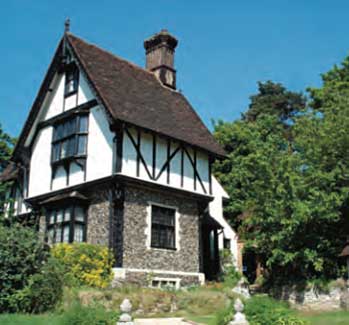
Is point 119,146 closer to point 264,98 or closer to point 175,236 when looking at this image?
point 175,236

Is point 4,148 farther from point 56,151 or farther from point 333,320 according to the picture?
point 333,320

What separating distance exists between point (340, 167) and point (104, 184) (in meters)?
9.34

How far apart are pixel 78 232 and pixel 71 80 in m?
6.76

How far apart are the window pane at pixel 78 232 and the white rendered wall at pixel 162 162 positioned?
2.97 metres

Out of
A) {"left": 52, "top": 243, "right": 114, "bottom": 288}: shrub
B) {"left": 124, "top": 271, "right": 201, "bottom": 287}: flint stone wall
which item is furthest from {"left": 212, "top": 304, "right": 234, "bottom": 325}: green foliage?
{"left": 124, "top": 271, "right": 201, "bottom": 287}: flint stone wall

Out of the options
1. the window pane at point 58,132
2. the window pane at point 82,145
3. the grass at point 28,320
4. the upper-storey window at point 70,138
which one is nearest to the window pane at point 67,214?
the upper-storey window at point 70,138

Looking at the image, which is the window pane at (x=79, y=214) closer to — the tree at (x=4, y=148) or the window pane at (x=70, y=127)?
the window pane at (x=70, y=127)

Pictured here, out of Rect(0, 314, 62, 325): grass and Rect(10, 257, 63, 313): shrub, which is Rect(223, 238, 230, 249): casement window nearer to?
Rect(10, 257, 63, 313): shrub

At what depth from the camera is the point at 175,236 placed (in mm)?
20766

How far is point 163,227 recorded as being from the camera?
20.4 metres

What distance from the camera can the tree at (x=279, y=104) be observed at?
43031mm

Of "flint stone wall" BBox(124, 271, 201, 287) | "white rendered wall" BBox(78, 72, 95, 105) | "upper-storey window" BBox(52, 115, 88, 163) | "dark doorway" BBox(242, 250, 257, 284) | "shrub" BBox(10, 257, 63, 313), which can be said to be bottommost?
"shrub" BBox(10, 257, 63, 313)

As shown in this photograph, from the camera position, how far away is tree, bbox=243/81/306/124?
141ft

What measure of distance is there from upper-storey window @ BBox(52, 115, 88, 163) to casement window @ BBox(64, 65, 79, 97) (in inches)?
52.3
